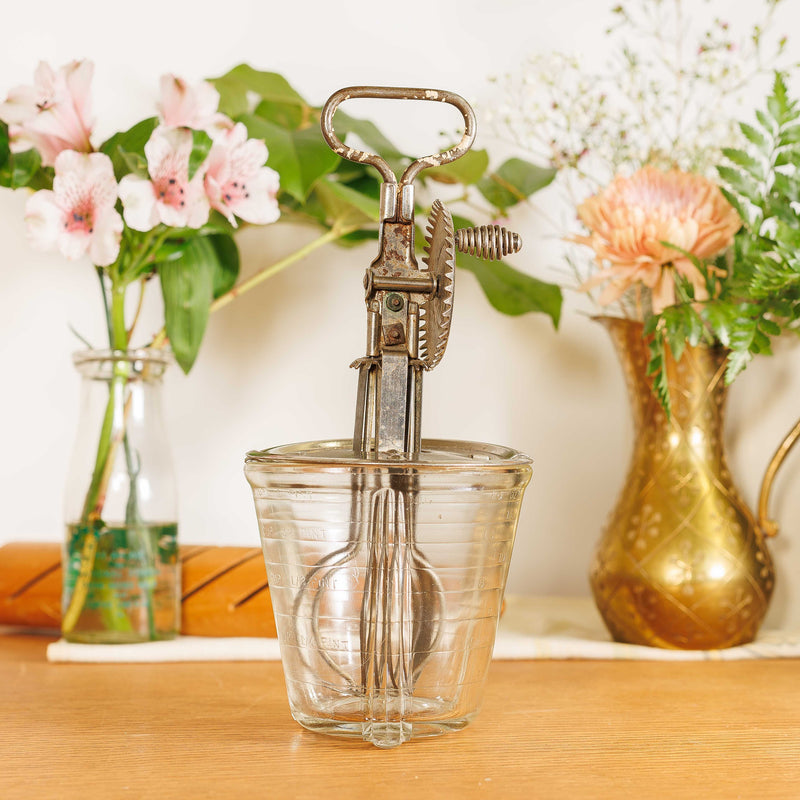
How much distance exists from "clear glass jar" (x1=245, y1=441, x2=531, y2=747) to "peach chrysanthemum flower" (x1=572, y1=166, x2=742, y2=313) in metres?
0.27

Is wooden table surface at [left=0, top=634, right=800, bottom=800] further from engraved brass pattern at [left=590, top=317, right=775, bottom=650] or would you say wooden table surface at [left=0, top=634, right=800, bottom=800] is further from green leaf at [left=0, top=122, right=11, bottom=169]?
green leaf at [left=0, top=122, right=11, bottom=169]

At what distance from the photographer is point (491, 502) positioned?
46 centimetres

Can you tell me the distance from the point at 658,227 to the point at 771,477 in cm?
23

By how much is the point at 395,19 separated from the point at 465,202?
0.67 ft

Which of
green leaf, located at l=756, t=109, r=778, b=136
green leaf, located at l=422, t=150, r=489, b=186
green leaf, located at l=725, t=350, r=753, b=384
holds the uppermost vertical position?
green leaf, located at l=756, t=109, r=778, b=136

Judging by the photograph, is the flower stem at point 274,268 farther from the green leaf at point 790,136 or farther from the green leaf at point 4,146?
the green leaf at point 790,136

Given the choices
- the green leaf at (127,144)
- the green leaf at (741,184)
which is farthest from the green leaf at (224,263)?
the green leaf at (741,184)

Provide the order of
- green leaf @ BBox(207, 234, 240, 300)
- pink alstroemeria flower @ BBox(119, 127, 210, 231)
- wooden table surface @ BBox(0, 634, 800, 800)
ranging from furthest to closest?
green leaf @ BBox(207, 234, 240, 300)
pink alstroemeria flower @ BBox(119, 127, 210, 231)
wooden table surface @ BBox(0, 634, 800, 800)

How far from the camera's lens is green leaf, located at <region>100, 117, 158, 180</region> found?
662 millimetres

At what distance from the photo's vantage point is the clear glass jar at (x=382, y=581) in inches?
17.4

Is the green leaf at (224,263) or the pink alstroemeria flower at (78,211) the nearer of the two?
the pink alstroemeria flower at (78,211)

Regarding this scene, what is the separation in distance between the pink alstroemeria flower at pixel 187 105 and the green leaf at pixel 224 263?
130mm

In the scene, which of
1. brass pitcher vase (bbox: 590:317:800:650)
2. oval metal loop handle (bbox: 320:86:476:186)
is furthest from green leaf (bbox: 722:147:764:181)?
oval metal loop handle (bbox: 320:86:476:186)

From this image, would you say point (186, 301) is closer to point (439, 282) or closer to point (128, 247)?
point (128, 247)
